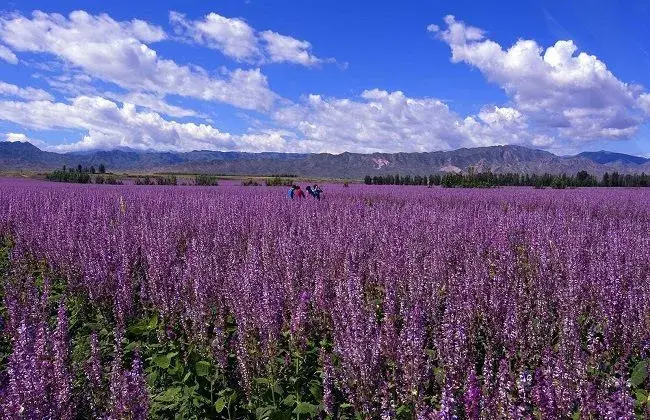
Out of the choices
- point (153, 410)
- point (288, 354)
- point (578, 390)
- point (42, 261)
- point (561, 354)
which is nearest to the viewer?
point (578, 390)

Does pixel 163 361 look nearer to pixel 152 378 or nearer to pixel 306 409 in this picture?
pixel 152 378

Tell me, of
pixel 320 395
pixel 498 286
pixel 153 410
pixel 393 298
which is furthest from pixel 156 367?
pixel 498 286

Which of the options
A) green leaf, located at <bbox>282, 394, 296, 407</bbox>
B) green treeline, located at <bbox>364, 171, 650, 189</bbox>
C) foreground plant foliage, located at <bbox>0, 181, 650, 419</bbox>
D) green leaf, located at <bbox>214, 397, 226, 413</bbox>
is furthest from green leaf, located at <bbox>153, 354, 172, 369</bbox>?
green treeline, located at <bbox>364, 171, 650, 189</bbox>

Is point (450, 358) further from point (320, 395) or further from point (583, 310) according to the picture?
point (583, 310)

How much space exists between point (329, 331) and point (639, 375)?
2465 millimetres

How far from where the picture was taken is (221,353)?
3520 mm

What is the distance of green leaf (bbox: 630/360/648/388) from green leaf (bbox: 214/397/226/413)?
2.91 meters

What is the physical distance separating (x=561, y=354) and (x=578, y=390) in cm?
35

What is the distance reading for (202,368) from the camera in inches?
142

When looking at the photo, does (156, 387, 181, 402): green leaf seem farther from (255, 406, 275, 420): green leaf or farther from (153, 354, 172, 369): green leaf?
(255, 406, 275, 420): green leaf

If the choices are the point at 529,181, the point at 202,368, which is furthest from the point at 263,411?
the point at 529,181

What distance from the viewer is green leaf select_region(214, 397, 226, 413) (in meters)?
3.24

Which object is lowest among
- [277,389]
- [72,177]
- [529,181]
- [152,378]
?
[152,378]

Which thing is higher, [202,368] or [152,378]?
[202,368]
